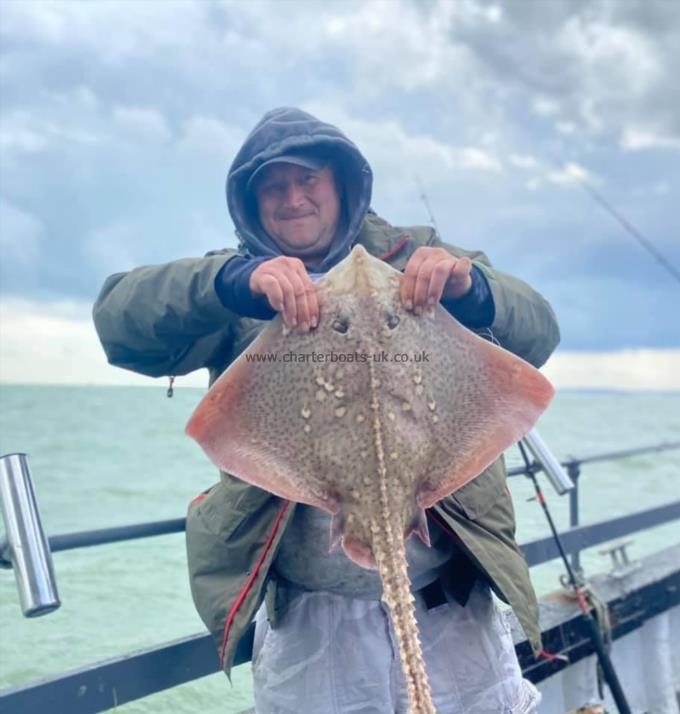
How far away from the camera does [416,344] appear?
6.15 ft

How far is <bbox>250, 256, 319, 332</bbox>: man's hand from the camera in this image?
1809 millimetres

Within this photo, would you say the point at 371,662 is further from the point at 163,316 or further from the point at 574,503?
the point at 574,503

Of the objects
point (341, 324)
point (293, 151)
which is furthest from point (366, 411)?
point (293, 151)

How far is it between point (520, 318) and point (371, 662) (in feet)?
3.81

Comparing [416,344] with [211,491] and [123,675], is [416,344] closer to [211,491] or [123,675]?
[211,491]

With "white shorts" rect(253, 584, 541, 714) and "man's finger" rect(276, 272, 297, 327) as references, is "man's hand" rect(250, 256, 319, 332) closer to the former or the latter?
"man's finger" rect(276, 272, 297, 327)

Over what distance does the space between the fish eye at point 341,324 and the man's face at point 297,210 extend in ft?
2.53

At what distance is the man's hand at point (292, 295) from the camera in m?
1.81

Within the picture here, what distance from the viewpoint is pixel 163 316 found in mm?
2148

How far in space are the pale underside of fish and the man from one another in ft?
0.44

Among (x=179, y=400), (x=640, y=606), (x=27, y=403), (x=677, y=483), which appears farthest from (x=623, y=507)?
(x=27, y=403)

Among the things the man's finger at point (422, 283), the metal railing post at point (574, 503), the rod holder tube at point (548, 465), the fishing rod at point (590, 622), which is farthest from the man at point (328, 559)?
the metal railing post at point (574, 503)

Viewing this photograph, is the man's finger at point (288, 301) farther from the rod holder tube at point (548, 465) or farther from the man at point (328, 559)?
the rod holder tube at point (548, 465)

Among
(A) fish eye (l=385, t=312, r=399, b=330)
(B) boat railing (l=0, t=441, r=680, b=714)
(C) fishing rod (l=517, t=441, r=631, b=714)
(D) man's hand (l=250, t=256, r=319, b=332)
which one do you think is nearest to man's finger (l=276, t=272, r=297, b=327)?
(D) man's hand (l=250, t=256, r=319, b=332)
